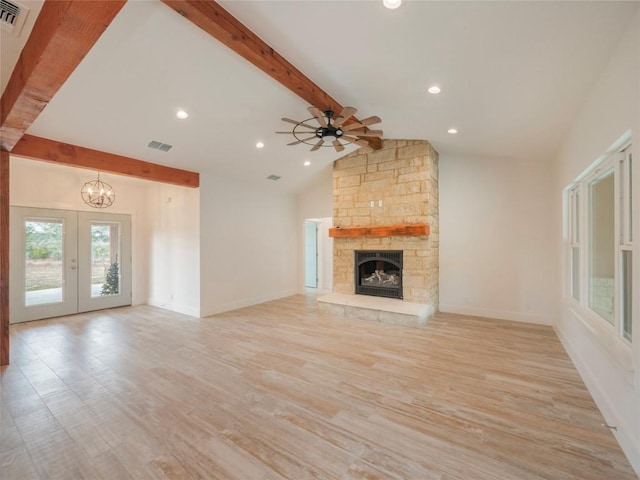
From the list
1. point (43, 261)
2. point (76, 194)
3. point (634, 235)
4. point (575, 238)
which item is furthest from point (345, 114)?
point (43, 261)

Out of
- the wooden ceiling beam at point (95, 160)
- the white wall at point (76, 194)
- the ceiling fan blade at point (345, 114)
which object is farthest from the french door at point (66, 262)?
the ceiling fan blade at point (345, 114)

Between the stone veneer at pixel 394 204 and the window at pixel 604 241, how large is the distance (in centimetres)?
201

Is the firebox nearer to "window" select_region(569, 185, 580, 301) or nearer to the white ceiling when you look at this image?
the white ceiling

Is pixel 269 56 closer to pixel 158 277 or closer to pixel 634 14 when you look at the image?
pixel 634 14

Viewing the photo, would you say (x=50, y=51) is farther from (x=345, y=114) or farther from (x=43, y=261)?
(x=43, y=261)

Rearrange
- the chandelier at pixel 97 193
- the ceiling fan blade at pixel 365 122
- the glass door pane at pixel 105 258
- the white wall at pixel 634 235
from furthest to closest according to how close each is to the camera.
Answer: the glass door pane at pixel 105 258, the chandelier at pixel 97 193, the ceiling fan blade at pixel 365 122, the white wall at pixel 634 235

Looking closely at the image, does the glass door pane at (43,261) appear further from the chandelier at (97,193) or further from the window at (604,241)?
the window at (604,241)

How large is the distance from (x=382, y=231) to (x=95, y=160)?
15.6 ft

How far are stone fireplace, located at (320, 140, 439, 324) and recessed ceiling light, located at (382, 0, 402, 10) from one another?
3.44 m

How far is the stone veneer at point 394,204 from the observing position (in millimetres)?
5219

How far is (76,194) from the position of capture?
5734 millimetres

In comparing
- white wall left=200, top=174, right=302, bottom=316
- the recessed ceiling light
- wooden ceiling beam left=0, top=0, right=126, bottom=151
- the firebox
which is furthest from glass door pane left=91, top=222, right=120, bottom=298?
the recessed ceiling light

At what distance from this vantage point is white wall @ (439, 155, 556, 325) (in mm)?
4871

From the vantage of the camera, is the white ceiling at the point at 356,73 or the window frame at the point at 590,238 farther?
the window frame at the point at 590,238
